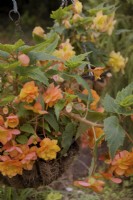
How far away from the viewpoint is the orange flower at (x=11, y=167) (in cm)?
143

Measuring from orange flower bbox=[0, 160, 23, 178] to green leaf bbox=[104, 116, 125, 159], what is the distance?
281 mm

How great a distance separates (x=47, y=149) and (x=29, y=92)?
0.19 m

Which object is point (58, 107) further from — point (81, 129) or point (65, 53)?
point (65, 53)

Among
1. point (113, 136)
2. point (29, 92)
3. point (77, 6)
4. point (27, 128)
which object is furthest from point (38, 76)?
point (77, 6)

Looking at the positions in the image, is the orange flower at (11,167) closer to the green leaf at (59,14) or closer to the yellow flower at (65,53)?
the yellow flower at (65,53)

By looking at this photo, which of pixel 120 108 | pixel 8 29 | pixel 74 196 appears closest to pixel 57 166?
pixel 120 108

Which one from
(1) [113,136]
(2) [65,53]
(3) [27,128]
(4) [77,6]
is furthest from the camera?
(4) [77,6]

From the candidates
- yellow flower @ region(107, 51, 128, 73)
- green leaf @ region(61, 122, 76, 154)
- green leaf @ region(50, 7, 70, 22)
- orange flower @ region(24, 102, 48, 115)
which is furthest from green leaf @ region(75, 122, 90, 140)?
yellow flower @ region(107, 51, 128, 73)

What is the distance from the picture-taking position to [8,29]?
752 centimetres

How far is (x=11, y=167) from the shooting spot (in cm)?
145

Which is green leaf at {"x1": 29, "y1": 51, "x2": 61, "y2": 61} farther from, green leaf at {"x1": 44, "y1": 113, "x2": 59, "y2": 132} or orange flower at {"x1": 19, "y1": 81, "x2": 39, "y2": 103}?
green leaf at {"x1": 44, "y1": 113, "x2": 59, "y2": 132}

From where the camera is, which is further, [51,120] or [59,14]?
[59,14]

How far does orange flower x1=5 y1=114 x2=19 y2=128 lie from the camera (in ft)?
4.63

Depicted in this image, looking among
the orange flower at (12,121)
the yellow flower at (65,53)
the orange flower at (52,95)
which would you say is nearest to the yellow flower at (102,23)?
the yellow flower at (65,53)
